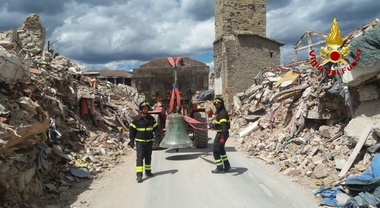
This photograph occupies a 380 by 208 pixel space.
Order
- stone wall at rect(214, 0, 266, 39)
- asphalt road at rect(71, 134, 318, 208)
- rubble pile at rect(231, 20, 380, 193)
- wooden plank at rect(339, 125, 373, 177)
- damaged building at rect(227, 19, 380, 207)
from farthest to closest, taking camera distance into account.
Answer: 1. stone wall at rect(214, 0, 266, 39)
2. rubble pile at rect(231, 20, 380, 193)
3. wooden plank at rect(339, 125, 373, 177)
4. damaged building at rect(227, 19, 380, 207)
5. asphalt road at rect(71, 134, 318, 208)

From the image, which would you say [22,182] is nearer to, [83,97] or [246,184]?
[246,184]

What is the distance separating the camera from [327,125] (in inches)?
353

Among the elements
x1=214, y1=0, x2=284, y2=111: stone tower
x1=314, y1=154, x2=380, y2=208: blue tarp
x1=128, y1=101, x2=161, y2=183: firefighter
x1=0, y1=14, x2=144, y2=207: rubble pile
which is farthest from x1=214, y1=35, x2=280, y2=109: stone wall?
x1=314, y1=154, x2=380, y2=208: blue tarp

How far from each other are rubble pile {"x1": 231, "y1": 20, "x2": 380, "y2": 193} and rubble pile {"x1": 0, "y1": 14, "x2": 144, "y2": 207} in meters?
4.47

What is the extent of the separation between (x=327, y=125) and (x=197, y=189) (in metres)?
4.35

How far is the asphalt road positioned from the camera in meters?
5.70

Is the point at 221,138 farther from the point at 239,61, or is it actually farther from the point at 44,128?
the point at 239,61

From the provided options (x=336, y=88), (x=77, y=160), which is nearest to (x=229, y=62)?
(x=336, y=88)

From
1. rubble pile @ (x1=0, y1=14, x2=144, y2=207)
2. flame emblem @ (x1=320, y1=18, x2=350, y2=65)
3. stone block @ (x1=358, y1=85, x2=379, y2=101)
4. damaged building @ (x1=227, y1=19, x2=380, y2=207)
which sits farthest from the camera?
flame emblem @ (x1=320, y1=18, x2=350, y2=65)

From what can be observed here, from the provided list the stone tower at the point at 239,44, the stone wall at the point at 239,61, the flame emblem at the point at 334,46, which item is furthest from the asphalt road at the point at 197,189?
the stone tower at the point at 239,44

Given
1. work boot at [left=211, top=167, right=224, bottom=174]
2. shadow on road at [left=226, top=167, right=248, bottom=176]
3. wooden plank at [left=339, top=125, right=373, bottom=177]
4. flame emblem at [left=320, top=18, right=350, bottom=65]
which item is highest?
flame emblem at [left=320, top=18, right=350, bottom=65]

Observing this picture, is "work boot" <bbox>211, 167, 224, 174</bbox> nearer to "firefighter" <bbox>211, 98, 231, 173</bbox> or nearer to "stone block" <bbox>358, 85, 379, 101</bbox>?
"firefighter" <bbox>211, 98, 231, 173</bbox>

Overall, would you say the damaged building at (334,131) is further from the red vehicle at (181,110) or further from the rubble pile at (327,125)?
the red vehicle at (181,110)

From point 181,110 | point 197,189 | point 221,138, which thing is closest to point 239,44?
point 181,110
